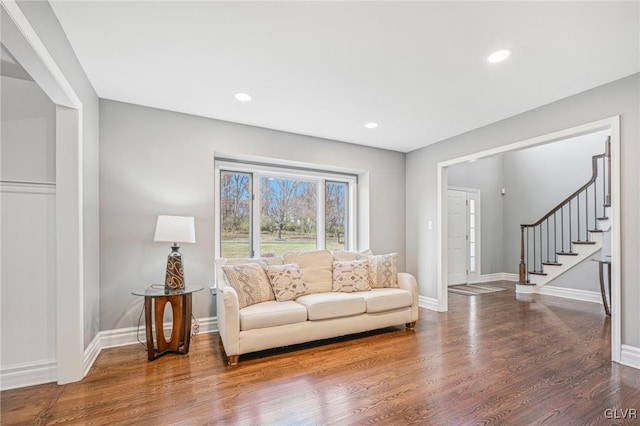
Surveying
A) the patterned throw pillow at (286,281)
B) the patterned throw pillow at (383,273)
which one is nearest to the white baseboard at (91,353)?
the patterned throw pillow at (286,281)

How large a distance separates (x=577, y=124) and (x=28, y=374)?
517 centimetres

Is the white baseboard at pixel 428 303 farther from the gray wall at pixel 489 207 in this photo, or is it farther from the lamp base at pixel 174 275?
the lamp base at pixel 174 275

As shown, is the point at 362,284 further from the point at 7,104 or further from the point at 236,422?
the point at 7,104

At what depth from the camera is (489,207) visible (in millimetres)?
7191

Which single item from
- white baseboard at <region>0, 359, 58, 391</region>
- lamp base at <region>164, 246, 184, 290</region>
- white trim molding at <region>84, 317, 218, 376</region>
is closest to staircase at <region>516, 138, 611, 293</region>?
lamp base at <region>164, 246, 184, 290</region>

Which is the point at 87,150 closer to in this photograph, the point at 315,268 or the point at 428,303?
the point at 315,268

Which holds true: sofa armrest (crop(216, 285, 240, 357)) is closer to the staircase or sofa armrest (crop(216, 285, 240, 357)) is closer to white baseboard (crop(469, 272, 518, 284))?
the staircase

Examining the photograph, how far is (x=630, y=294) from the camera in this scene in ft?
8.98

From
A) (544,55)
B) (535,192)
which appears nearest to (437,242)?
(544,55)

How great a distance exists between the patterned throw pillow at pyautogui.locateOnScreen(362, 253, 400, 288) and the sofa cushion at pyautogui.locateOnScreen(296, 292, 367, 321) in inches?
18.8

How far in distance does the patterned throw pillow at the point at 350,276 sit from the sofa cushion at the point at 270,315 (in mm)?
717

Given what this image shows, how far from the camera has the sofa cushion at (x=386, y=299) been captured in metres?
3.51

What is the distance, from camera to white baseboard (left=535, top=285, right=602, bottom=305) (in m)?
5.31

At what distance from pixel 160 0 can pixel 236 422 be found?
2546 millimetres
